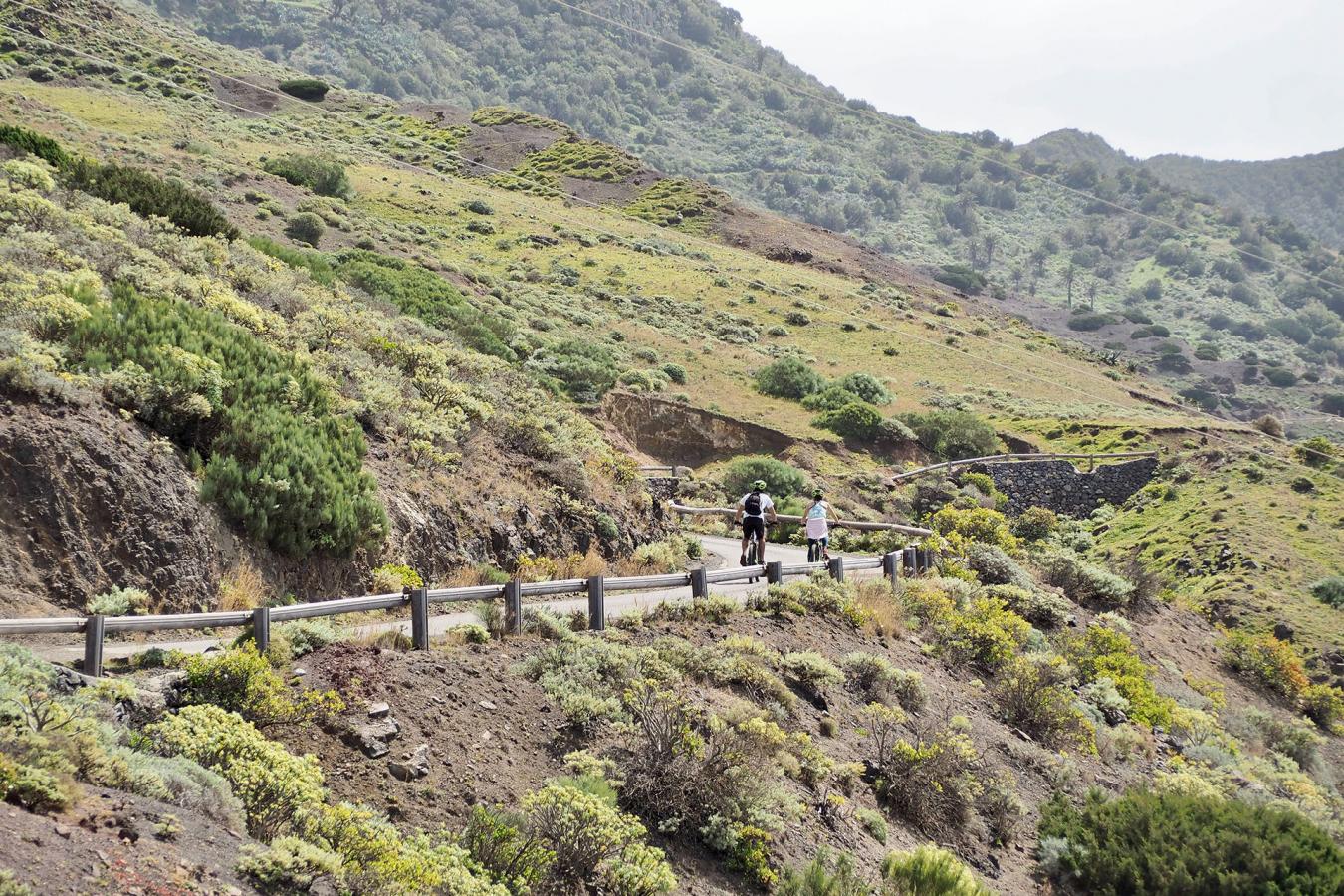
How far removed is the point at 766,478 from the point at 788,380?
12437 mm

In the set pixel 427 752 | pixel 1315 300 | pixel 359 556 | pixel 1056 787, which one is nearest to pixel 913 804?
pixel 1056 787

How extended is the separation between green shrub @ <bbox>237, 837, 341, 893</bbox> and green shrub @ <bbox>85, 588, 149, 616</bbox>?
5.10 m

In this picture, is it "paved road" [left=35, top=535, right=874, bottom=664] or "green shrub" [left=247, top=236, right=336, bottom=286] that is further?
"green shrub" [left=247, top=236, right=336, bottom=286]

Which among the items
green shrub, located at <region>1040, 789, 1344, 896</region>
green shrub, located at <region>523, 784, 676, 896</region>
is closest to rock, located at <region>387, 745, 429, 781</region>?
green shrub, located at <region>523, 784, 676, 896</region>

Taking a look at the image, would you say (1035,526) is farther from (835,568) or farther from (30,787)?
(30,787)

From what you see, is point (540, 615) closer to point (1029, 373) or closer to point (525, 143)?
point (1029, 373)

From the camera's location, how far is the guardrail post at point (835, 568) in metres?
18.6

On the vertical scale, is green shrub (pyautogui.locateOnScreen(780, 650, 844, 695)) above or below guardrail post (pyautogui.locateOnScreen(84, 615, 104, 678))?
below

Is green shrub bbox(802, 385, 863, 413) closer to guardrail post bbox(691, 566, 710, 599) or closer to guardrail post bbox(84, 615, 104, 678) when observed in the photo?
guardrail post bbox(691, 566, 710, 599)

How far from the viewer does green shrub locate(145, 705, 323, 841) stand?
773 cm

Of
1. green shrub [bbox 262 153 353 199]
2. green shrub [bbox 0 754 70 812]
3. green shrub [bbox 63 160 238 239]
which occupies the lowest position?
green shrub [bbox 0 754 70 812]

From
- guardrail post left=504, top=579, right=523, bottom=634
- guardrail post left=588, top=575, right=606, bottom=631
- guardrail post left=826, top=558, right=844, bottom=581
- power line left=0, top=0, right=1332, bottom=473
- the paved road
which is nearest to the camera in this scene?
the paved road

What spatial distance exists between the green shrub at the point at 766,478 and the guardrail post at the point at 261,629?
25.4 m

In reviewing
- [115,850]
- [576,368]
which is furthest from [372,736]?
[576,368]
